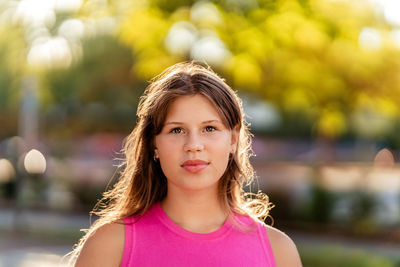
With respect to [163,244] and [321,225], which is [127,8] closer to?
[321,225]

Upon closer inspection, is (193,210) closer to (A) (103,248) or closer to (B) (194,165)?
(B) (194,165)

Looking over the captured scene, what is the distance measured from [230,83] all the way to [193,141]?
11.5 meters

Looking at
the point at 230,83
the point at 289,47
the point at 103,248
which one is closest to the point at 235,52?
the point at 289,47

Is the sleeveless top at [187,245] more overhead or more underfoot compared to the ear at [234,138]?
more underfoot

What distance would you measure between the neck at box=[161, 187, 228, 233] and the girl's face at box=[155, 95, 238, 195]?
0.05 meters

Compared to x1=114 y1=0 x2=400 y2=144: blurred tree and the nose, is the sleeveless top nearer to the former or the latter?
the nose

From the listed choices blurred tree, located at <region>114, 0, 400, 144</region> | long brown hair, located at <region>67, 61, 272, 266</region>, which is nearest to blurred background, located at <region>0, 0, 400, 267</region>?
blurred tree, located at <region>114, 0, 400, 144</region>

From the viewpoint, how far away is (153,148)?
2.43m

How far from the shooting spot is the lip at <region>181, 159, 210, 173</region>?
220 cm

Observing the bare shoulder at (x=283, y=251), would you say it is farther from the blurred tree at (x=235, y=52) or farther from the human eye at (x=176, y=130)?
the blurred tree at (x=235, y=52)

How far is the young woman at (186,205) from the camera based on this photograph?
7.15 feet

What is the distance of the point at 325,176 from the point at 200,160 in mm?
11474

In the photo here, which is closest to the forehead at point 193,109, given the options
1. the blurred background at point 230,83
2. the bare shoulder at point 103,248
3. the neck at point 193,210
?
the neck at point 193,210

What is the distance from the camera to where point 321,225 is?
Result: 13.2 metres
